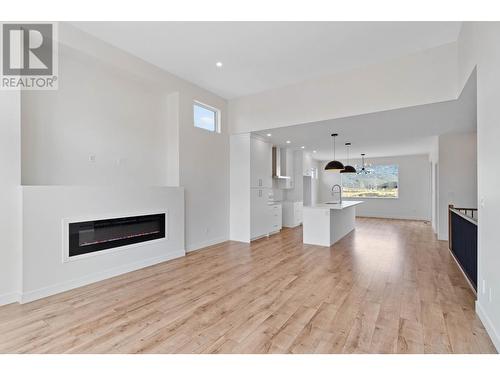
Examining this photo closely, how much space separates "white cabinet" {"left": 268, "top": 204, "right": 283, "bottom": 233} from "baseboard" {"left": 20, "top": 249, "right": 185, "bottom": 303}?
297 centimetres

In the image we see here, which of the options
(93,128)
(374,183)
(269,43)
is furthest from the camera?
(374,183)

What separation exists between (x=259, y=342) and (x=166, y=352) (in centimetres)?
74

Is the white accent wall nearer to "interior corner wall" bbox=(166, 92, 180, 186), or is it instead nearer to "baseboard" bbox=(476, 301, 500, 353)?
"interior corner wall" bbox=(166, 92, 180, 186)

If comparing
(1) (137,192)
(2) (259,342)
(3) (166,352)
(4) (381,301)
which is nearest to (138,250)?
(1) (137,192)

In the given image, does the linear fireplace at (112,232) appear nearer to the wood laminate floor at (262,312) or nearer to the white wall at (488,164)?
the wood laminate floor at (262,312)

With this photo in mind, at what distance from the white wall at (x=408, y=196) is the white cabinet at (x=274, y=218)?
5600 millimetres

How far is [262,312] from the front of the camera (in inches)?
104

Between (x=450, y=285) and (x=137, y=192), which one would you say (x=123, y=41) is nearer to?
(x=137, y=192)

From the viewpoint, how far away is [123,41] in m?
3.70

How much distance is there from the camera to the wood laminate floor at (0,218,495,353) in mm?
2080

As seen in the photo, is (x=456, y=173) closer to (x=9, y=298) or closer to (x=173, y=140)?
(x=173, y=140)

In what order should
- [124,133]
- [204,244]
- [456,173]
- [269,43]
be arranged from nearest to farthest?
[269,43] < [124,133] < [204,244] < [456,173]

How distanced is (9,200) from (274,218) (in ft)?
18.1

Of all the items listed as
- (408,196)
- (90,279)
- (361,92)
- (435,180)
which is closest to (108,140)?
(90,279)
